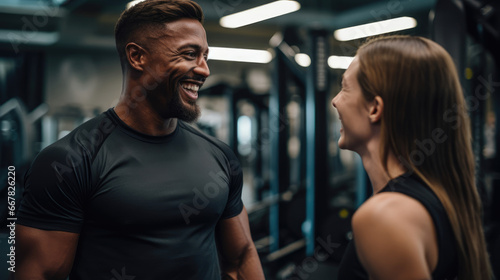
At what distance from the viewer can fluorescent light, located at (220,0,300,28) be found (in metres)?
6.05

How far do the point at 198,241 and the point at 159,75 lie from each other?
55 centimetres

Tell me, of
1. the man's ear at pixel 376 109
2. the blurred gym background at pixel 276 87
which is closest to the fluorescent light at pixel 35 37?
the blurred gym background at pixel 276 87

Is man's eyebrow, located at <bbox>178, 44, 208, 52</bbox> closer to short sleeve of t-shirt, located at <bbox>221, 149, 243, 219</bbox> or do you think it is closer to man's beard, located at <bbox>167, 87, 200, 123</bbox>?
man's beard, located at <bbox>167, 87, 200, 123</bbox>

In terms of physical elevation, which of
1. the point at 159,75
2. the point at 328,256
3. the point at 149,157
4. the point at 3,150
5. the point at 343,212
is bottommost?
the point at 328,256

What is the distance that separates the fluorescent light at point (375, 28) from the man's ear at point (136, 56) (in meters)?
6.32

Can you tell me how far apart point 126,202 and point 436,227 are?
82 centimetres

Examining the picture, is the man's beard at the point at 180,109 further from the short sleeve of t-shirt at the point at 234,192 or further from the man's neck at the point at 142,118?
the short sleeve of t-shirt at the point at 234,192

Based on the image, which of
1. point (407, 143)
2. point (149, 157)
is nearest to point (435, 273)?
point (407, 143)

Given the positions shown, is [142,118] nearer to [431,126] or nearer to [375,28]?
[431,126]

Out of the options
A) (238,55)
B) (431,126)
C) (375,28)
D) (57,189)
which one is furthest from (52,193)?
(238,55)

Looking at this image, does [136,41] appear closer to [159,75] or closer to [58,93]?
[159,75]

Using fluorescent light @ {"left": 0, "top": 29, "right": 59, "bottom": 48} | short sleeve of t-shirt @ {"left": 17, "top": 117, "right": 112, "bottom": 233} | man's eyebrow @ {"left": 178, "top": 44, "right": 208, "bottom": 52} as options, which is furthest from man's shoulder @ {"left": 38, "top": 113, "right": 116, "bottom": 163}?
fluorescent light @ {"left": 0, "top": 29, "right": 59, "bottom": 48}

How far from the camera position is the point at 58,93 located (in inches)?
287

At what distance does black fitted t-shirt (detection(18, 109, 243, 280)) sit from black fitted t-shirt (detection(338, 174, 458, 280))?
55 centimetres
